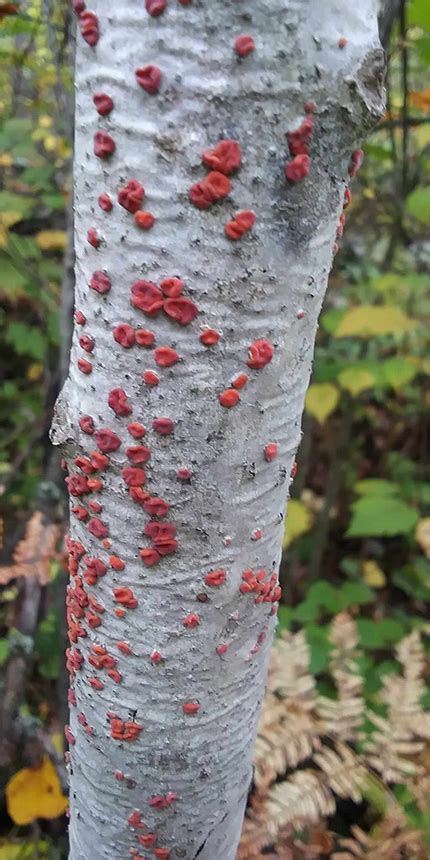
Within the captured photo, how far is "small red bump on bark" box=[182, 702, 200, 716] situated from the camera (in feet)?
2.09

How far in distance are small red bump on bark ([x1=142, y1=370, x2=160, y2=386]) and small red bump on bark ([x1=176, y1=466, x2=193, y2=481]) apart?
8 centimetres

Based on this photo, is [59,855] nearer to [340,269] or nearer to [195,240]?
[195,240]

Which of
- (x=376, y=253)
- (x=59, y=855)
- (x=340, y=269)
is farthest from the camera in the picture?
(x=376, y=253)

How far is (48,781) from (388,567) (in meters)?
1.65

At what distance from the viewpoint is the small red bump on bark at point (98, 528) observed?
0.58 meters

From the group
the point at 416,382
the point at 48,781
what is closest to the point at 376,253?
the point at 416,382

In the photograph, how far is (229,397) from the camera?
1.66ft

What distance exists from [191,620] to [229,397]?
22cm

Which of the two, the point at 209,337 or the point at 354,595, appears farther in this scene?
the point at 354,595

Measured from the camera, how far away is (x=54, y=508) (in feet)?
5.06

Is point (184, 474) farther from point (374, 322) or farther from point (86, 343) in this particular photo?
point (374, 322)

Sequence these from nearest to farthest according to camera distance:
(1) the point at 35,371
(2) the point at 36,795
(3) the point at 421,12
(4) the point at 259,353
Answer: (4) the point at 259,353 < (3) the point at 421,12 < (2) the point at 36,795 < (1) the point at 35,371

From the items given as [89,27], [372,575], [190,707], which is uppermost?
[89,27]

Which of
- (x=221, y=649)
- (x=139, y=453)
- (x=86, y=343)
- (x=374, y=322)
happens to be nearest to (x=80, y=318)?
(x=86, y=343)
